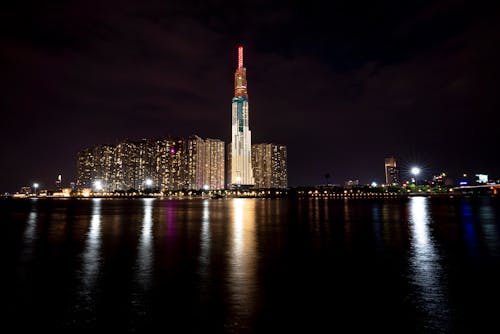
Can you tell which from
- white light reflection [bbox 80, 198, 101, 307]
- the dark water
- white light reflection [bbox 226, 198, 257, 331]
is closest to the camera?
the dark water

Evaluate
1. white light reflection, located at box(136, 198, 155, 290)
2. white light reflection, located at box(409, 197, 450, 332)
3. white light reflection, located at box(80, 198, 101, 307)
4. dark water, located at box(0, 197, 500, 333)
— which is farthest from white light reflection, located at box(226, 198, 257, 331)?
white light reflection, located at box(409, 197, 450, 332)

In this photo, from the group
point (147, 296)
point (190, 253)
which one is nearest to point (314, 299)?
point (147, 296)

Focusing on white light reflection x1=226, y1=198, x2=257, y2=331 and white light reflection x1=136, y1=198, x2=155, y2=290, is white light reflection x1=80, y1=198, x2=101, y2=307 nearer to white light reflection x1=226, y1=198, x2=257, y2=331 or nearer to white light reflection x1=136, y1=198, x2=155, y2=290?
white light reflection x1=136, y1=198, x2=155, y2=290

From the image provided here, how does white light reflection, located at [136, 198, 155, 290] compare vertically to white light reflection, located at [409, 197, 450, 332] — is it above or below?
above

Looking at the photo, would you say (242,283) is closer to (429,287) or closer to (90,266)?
(429,287)

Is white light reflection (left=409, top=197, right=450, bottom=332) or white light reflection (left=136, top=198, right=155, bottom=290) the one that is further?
white light reflection (left=136, top=198, right=155, bottom=290)

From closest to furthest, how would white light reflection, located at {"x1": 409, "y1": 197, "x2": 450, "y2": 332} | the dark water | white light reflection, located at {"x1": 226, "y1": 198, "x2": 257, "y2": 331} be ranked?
the dark water → white light reflection, located at {"x1": 409, "y1": 197, "x2": 450, "y2": 332} → white light reflection, located at {"x1": 226, "y1": 198, "x2": 257, "y2": 331}

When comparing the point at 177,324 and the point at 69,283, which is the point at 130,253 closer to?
the point at 69,283

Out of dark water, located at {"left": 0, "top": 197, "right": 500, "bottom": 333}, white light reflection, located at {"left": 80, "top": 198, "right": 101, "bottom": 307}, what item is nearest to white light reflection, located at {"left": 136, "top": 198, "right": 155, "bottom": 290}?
dark water, located at {"left": 0, "top": 197, "right": 500, "bottom": 333}

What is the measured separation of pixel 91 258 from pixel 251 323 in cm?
1433

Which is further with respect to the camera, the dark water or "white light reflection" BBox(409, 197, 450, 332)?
"white light reflection" BBox(409, 197, 450, 332)

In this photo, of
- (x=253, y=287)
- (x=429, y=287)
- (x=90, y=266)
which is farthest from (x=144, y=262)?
(x=429, y=287)

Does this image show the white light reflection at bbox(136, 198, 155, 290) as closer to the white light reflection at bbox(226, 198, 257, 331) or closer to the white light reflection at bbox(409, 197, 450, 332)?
the white light reflection at bbox(226, 198, 257, 331)

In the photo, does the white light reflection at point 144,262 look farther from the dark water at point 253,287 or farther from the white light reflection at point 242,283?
the white light reflection at point 242,283
